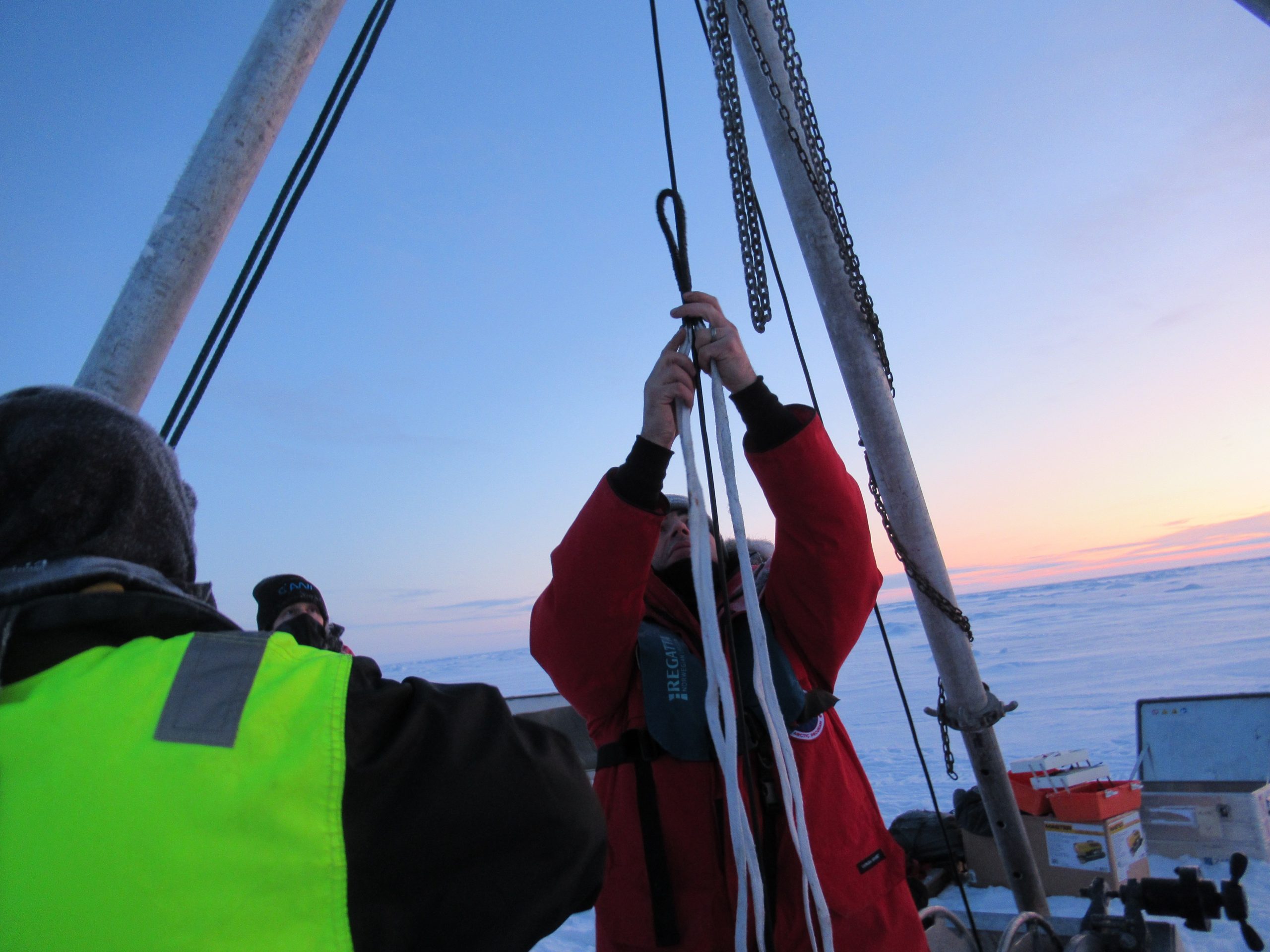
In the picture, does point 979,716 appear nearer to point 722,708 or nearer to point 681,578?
point 681,578

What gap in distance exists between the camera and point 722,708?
4.53 feet

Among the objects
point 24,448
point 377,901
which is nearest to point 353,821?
point 377,901

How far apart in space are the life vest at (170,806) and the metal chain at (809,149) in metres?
2.57

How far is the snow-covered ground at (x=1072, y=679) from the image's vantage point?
5980mm

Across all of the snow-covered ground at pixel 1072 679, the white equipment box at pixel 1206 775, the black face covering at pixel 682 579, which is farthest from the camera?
the snow-covered ground at pixel 1072 679

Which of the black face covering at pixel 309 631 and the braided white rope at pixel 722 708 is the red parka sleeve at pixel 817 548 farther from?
the black face covering at pixel 309 631

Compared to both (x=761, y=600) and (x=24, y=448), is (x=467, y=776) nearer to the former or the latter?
(x=24, y=448)

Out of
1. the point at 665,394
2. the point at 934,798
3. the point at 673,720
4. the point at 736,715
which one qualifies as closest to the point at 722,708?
the point at 736,715

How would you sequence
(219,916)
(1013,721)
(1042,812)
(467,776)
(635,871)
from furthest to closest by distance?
(1013,721)
(1042,812)
(635,871)
(467,776)
(219,916)

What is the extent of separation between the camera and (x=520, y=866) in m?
0.79

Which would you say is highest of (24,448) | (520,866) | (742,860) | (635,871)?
(24,448)

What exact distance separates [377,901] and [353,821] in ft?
0.28

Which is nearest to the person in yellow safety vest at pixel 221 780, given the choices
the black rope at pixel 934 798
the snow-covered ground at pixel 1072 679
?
the black rope at pixel 934 798

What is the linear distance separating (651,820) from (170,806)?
45.8 inches
